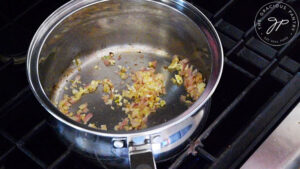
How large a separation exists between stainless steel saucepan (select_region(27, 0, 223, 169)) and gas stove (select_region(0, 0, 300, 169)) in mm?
56

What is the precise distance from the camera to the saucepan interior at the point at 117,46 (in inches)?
34.3

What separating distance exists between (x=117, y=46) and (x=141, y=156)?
42cm

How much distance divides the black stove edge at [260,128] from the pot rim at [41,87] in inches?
4.1

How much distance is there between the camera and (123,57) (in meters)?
1.00

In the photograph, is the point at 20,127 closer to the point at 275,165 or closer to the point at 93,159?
the point at 93,159

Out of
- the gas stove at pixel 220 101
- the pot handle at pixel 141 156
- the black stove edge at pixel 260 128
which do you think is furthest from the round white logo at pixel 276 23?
the pot handle at pixel 141 156

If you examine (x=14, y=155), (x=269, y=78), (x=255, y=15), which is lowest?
(x=14, y=155)

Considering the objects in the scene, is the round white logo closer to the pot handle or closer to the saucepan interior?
the saucepan interior

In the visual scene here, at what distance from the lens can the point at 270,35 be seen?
91 cm

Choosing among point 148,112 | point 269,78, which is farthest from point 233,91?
point 148,112

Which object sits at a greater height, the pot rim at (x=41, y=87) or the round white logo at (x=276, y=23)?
the round white logo at (x=276, y=23)

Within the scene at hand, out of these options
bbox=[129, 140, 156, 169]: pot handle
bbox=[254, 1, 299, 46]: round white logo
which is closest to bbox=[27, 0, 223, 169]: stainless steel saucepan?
bbox=[129, 140, 156, 169]: pot handle

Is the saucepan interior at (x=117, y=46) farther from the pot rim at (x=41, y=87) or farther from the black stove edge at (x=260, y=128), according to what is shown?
the black stove edge at (x=260, y=128)

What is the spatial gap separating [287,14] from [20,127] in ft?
2.15
